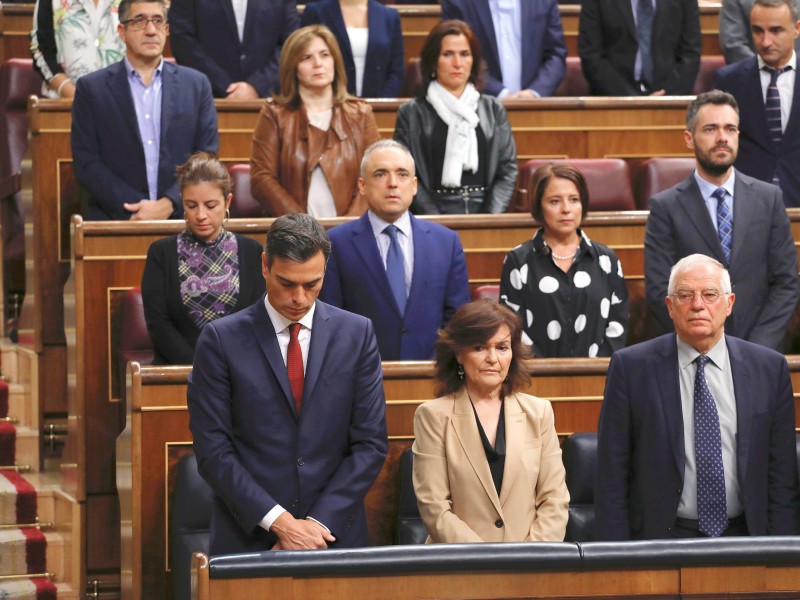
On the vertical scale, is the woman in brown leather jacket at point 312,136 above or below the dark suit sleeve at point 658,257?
above

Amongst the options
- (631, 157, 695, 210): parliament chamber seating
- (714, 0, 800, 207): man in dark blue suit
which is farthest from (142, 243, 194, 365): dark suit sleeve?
(714, 0, 800, 207): man in dark blue suit

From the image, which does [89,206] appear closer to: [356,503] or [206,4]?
[206,4]

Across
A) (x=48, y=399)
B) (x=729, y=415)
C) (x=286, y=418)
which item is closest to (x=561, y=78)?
(x=48, y=399)

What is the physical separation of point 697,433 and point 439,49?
73.6 inches

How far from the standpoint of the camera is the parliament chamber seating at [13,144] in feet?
15.3

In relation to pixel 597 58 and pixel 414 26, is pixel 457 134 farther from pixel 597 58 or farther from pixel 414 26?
pixel 414 26

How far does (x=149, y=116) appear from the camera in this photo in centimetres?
404

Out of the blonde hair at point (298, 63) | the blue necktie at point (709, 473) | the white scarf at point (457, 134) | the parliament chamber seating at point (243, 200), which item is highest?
the blonde hair at point (298, 63)

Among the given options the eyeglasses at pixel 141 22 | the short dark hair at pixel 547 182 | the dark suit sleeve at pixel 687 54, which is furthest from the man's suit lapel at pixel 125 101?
the dark suit sleeve at pixel 687 54

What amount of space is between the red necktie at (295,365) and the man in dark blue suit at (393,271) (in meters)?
0.83

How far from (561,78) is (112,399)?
2133 millimetres

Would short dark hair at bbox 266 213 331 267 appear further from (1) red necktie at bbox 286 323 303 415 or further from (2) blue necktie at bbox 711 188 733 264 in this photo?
(2) blue necktie at bbox 711 188 733 264

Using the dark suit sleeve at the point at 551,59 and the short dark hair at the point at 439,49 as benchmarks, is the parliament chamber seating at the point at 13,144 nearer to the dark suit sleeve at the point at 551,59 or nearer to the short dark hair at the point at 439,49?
the short dark hair at the point at 439,49

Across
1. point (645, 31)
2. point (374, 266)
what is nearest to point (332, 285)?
point (374, 266)
